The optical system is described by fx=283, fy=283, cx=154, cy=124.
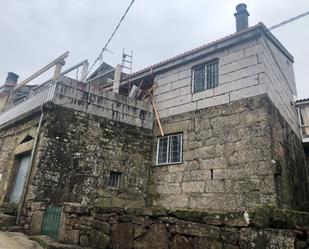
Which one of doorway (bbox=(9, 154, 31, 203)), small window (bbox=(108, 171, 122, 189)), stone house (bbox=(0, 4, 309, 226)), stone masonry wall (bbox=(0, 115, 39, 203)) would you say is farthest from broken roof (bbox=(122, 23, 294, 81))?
doorway (bbox=(9, 154, 31, 203))

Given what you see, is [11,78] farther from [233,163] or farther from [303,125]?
[303,125]

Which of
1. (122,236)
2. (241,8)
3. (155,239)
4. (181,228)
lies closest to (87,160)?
(122,236)

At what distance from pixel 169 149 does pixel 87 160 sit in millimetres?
2553

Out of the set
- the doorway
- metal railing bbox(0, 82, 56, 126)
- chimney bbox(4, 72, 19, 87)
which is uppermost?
chimney bbox(4, 72, 19, 87)

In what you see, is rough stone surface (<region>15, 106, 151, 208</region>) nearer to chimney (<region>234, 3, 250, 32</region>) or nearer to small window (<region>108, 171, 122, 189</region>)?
small window (<region>108, 171, 122, 189</region>)

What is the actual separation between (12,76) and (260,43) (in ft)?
54.3

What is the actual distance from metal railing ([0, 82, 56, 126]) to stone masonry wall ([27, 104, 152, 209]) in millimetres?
551

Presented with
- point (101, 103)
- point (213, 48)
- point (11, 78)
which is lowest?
point (101, 103)

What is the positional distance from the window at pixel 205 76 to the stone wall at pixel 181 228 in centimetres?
525

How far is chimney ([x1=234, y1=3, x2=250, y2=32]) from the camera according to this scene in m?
9.46

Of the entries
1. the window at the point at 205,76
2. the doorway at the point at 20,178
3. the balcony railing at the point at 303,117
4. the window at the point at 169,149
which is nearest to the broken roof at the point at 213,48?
the window at the point at 205,76

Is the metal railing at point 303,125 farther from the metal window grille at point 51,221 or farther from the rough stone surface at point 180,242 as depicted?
the metal window grille at point 51,221

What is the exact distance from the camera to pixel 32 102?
902 cm

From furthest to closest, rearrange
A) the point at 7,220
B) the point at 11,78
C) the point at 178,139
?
the point at 11,78 < the point at 178,139 < the point at 7,220
